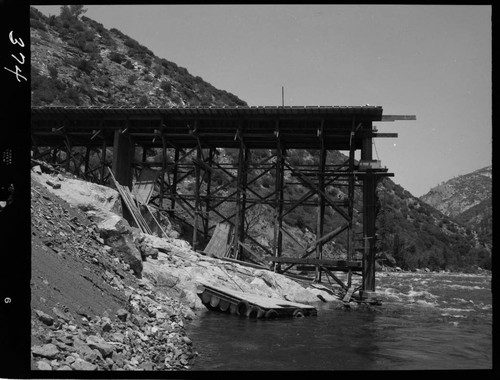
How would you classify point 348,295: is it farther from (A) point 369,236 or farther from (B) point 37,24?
(B) point 37,24

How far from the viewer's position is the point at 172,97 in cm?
4556

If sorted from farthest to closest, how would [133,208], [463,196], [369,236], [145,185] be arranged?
[463,196], [145,185], [133,208], [369,236]

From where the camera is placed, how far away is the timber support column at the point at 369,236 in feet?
55.1

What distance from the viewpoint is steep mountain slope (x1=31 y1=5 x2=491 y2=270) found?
3538 centimetres

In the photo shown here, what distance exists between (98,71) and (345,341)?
3982cm

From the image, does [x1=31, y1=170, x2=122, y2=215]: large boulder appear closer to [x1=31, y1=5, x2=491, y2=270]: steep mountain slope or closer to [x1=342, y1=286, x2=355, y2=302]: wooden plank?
[x1=342, y1=286, x2=355, y2=302]: wooden plank

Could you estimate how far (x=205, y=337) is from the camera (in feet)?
30.6

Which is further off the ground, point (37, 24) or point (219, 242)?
point (37, 24)

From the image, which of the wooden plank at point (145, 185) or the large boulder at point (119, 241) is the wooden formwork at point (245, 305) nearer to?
the large boulder at point (119, 241)

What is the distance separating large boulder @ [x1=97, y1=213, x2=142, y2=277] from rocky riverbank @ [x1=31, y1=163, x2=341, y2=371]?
22 mm

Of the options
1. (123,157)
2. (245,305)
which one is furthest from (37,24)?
(245,305)

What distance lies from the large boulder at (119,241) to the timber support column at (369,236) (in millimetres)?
7977
